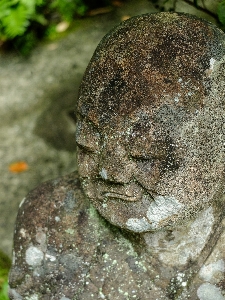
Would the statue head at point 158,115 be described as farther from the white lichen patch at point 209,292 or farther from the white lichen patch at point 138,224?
the white lichen patch at point 209,292

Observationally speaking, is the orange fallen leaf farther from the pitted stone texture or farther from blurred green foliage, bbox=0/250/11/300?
the pitted stone texture

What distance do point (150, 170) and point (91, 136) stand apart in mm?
185

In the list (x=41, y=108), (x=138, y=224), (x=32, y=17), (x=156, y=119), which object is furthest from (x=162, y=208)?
(x=32, y=17)

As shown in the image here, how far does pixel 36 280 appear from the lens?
1.48m

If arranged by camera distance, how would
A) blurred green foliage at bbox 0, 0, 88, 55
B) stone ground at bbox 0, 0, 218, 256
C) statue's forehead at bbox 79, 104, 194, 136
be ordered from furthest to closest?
stone ground at bbox 0, 0, 218, 256, blurred green foliage at bbox 0, 0, 88, 55, statue's forehead at bbox 79, 104, 194, 136

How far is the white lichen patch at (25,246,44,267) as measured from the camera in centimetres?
Result: 147

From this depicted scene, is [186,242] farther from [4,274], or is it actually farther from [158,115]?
[4,274]

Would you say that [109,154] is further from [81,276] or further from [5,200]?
[5,200]

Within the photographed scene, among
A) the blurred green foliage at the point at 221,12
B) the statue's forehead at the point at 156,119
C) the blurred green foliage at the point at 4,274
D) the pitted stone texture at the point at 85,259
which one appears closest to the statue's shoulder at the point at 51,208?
the pitted stone texture at the point at 85,259

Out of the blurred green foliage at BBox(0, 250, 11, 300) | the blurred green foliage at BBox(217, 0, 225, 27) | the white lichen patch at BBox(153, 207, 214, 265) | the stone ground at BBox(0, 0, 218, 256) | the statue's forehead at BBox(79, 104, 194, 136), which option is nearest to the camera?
the statue's forehead at BBox(79, 104, 194, 136)

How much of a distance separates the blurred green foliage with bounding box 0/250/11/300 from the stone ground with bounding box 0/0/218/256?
6 centimetres

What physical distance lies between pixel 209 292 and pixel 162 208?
41 cm

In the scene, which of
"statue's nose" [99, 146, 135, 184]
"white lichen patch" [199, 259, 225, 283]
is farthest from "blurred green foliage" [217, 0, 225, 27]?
"white lichen patch" [199, 259, 225, 283]

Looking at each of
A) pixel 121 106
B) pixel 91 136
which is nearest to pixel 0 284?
pixel 91 136
